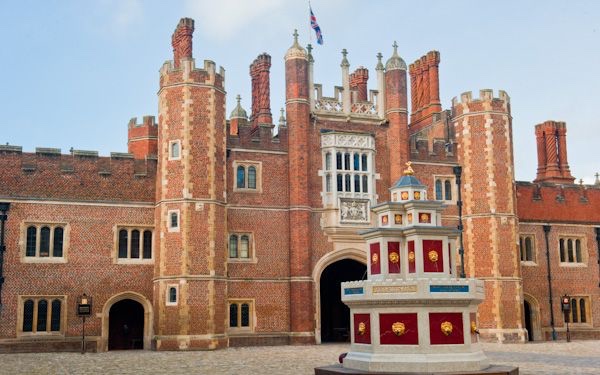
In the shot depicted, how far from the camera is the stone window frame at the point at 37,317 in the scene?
87.4 feet

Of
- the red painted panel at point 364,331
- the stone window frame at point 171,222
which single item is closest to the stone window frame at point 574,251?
the stone window frame at point 171,222

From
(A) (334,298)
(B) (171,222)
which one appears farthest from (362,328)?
(A) (334,298)

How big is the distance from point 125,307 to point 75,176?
5.35m

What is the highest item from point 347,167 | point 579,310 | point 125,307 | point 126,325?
point 347,167

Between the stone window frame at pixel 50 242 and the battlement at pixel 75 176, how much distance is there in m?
0.95

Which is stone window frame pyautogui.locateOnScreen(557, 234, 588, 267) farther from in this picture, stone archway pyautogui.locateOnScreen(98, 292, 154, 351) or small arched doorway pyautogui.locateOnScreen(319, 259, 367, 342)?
stone archway pyautogui.locateOnScreen(98, 292, 154, 351)

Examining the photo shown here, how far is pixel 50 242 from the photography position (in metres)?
27.4

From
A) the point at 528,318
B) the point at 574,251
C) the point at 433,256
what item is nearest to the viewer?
the point at 433,256

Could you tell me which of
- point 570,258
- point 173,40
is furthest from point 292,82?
point 570,258

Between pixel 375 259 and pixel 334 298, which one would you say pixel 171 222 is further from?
pixel 375 259

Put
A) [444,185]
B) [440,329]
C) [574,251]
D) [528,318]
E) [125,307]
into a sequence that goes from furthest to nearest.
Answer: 1. [574,251]
2. [528,318]
3. [444,185]
4. [125,307]
5. [440,329]

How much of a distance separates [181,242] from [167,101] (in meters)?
5.51

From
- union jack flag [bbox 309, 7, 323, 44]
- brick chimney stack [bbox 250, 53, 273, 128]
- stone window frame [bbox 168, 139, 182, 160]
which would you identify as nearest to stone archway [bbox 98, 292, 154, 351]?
stone window frame [bbox 168, 139, 182, 160]

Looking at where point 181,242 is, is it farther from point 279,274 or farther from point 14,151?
point 14,151
